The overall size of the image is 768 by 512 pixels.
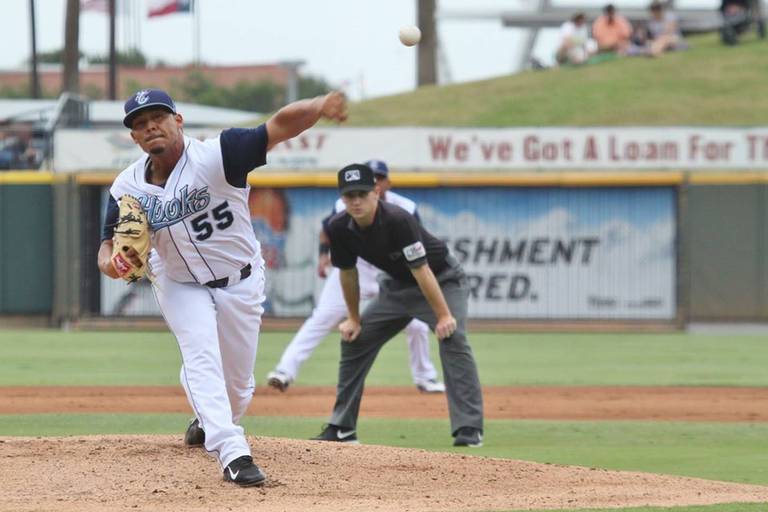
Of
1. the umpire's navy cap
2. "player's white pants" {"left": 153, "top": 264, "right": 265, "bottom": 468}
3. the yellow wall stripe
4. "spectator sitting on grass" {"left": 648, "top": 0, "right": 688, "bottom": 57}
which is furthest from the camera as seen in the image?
"spectator sitting on grass" {"left": 648, "top": 0, "right": 688, "bottom": 57}

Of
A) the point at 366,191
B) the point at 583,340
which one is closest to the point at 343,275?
the point at 366,191

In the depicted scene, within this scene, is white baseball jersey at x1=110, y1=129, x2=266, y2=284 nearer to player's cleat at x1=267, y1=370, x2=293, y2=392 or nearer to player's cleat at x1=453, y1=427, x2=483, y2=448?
player's cleat at x1=453, y1=427, x2=483, y2=448

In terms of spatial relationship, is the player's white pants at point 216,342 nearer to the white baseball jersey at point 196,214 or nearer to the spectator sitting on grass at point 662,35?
the white baseball jersey at point 196,214

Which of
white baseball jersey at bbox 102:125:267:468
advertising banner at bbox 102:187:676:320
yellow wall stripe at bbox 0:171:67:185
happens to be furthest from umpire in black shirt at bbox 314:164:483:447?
yellow wall stripe at bbox 0:171:67:185

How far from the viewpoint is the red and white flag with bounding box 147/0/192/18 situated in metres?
32.8

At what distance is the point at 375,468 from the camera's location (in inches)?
280

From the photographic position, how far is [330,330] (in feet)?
38.2

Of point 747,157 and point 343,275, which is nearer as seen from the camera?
point 343,275

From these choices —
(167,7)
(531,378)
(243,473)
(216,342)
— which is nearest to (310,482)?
(243,473)

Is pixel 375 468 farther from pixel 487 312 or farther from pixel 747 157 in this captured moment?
pixel 747 157

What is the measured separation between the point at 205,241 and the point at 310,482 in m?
1.22

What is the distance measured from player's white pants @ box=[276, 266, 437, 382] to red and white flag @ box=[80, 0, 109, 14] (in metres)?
23.2

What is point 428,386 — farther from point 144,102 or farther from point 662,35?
point 662,35

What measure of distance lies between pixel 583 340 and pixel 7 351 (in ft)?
25.0
